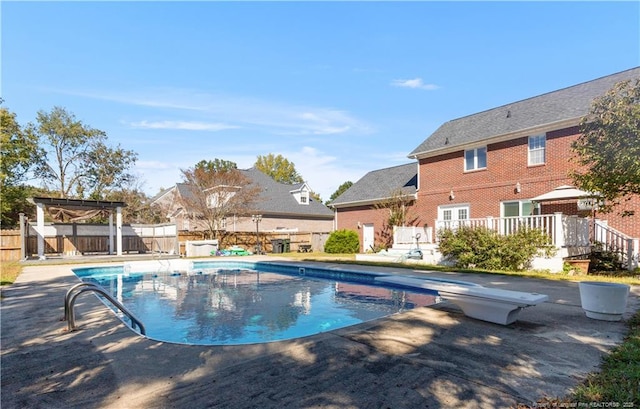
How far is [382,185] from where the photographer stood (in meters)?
23.7

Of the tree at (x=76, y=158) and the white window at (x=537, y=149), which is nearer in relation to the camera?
the white window at (x=537, y=149)

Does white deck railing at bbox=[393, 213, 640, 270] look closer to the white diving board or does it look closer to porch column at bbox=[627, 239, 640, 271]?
porch column at bbox=[627, 239, 640, 271]

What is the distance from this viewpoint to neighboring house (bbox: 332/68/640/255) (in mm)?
14555

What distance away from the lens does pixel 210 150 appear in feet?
101

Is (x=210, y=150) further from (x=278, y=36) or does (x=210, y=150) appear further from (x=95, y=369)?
(x=95, y=369)

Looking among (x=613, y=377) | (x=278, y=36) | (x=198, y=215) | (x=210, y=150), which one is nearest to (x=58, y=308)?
(x=613, y=377)

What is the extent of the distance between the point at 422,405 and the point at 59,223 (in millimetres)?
25365

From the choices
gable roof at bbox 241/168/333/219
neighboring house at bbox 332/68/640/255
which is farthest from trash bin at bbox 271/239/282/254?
neighboring house at bbox 332/68/640/255

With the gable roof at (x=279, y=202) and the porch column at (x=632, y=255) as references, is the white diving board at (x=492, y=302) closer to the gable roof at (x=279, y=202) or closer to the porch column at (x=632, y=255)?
the porch column at (x=632, y=255)

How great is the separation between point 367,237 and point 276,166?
37636 mm

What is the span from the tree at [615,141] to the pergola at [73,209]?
21971 mm

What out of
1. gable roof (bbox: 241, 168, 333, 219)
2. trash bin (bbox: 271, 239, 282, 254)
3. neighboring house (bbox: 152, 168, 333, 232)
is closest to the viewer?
trash bin (bbox: 271, 239, 282, 254)

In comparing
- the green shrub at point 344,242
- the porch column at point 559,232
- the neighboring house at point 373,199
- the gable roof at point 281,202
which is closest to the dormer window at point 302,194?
the gable roof at point 281,202

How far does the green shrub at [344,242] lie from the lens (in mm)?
22578
